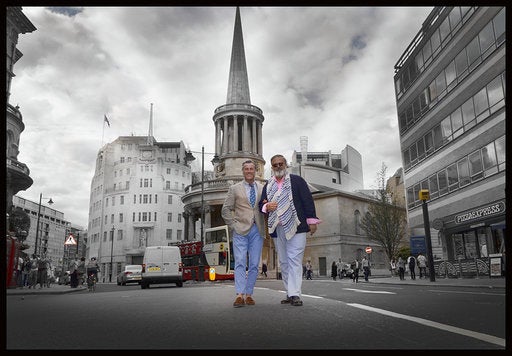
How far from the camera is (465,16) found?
80.3ft

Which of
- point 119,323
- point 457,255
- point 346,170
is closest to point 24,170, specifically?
point 457,255

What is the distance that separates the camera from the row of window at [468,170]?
71.7ft

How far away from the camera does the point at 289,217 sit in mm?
6035

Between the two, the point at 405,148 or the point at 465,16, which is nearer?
the point at 465,16

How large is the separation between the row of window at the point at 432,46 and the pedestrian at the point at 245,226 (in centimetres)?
2200

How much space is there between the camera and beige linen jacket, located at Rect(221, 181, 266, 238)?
6.12m

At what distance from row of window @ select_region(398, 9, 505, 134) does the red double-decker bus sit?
50.3ft

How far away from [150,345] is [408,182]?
105 feet

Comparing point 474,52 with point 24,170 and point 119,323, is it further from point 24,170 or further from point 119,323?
point 24,170

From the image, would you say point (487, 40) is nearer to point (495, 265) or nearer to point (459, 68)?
point (459, 68)

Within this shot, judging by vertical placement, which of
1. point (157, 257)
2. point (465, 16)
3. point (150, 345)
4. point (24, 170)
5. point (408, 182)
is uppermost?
point (465, 16)

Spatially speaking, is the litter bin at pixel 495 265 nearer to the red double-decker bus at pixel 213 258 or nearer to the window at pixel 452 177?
the window at pixel 452 177

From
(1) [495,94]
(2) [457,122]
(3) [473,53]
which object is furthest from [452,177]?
(3) [473,53]

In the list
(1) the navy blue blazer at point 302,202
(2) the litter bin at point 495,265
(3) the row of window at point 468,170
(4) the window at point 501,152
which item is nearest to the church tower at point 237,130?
(3) the row of window at point 468,170
